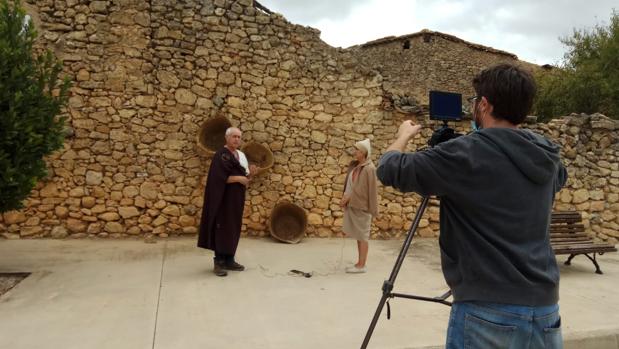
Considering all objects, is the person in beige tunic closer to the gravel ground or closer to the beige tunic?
the beige tunic

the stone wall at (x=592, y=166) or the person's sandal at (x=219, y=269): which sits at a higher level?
Answer: the stone wall at (x=592, y=166)

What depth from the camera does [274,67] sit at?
7.00 meters

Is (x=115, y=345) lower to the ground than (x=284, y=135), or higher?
lower

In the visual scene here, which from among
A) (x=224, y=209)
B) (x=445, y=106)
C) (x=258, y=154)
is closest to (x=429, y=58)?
(x=258, y=154)

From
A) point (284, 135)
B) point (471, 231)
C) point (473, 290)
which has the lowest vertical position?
point (473, 290)

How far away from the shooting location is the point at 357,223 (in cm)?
518

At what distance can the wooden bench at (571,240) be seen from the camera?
544 cm

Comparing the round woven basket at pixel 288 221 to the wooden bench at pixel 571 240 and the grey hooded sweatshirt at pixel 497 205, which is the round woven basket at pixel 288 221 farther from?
the grey hooded sweatshirt at pixel 497 205

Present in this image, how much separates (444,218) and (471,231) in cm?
12

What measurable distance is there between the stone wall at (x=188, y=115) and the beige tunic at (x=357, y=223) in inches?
73.8

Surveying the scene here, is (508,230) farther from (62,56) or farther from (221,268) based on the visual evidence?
(62,56)

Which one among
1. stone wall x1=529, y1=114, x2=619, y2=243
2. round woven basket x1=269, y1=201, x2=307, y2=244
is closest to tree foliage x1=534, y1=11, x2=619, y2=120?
stone wall x1=529, y1=114, x2=619, y2=243

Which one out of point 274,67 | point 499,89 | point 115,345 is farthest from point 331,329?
point 274,67

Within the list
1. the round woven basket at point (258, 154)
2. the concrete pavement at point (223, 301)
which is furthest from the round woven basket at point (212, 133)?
the concrete pavement at point (223, 301)
